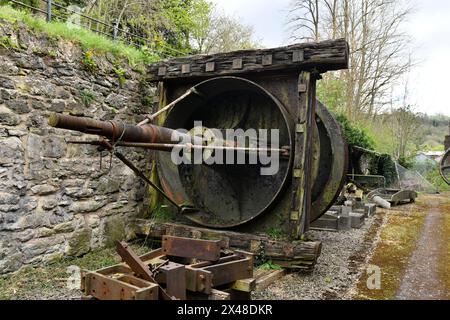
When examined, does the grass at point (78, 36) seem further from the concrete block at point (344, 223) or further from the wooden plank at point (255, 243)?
the concrete block at point (344, 223)

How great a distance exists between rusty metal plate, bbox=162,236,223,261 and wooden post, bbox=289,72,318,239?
60.6 inches

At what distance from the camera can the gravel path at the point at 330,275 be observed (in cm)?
375

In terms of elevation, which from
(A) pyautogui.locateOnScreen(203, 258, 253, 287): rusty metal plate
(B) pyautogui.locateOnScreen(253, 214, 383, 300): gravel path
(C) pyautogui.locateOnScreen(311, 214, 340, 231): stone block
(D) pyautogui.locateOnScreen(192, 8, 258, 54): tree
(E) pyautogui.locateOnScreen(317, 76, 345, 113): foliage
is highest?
(D) pyautogui.locateOnScreen(192, 8, 258, 54): tree

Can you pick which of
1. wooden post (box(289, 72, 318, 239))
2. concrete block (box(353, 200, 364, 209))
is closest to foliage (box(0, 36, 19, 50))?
wooden post (box(289, 72, 318, 239))

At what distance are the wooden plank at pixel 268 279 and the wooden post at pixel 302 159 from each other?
0.43 metres

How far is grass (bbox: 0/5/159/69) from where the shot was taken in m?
4.07

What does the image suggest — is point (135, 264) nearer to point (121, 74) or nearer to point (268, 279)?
point (268, 279)

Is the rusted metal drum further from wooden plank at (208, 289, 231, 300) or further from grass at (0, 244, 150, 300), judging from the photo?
wooden plank at (208, 289, 231, 300)

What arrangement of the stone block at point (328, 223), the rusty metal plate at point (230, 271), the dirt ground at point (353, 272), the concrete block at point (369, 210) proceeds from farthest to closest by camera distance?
the concrete block at point (369, 210), the stone block at point (328, 223), the dirt ground at point (353, 272), the rusty metal plate at point (230, 271)

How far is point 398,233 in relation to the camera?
6871 millimetres

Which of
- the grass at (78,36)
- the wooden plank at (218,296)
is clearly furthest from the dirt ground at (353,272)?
the grass at (78,36)

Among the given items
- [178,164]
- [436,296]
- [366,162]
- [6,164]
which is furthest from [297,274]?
[366,162]

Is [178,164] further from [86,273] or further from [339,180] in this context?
[86,273]

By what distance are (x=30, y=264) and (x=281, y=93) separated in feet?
11.1
